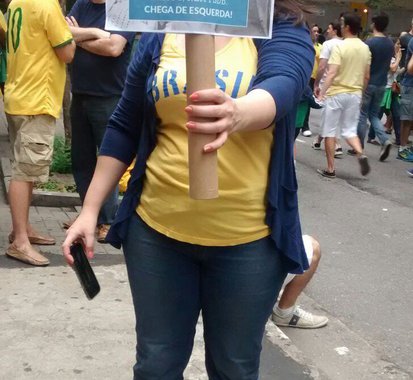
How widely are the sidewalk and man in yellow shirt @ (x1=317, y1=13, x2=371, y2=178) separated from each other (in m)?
4.68

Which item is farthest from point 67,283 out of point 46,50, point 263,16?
point 263,16

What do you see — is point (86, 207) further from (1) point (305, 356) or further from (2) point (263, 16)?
(1) point (305, 356)

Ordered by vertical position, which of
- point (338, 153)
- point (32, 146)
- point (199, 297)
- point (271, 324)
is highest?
point (199, 297)

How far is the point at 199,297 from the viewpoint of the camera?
2.31 meters

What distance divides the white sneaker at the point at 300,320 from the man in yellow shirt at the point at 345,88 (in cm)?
452

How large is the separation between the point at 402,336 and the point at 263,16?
9.73 feet

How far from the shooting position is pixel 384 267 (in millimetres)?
5453

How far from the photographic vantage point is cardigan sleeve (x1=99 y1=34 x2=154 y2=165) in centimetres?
223

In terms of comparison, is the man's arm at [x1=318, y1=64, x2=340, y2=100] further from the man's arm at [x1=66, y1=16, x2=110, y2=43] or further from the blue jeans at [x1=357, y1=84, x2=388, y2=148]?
the man's arm at [x1=66, y1=16, x2=110, y2=43]

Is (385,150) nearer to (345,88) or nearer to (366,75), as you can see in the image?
(366,75)

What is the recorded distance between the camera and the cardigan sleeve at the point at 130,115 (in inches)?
87.9

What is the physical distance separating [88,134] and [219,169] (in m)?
3.44

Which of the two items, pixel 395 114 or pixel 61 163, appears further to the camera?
pixel 395 114

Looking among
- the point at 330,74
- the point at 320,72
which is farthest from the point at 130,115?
the point at 320,72
